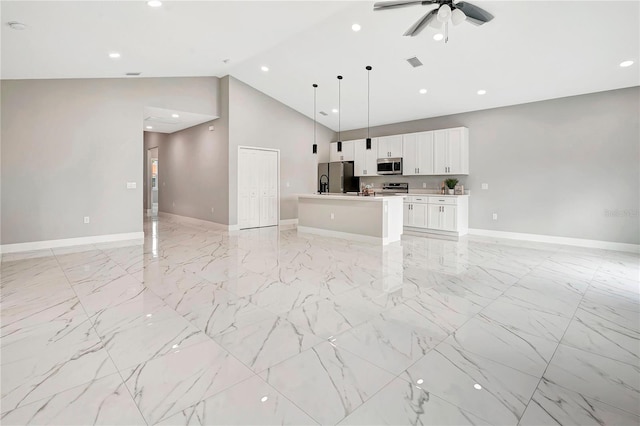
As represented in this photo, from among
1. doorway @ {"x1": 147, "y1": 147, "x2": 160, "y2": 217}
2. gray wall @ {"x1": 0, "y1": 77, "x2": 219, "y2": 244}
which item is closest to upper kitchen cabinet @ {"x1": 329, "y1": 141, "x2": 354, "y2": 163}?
gray wall @ {"x1": 0, "y1": 77, "x2": 219, "y2": 244}

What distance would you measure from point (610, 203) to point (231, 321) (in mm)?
6534

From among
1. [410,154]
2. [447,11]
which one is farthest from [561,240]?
[447,11]

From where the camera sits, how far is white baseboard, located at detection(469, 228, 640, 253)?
5.50 metres

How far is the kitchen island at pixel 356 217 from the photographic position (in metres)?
6.02

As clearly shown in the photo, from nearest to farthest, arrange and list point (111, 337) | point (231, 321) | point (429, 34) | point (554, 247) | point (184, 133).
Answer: point (111, 337) → point (231, 321) → point (429, 34) → point (554, 247) → point (184, 133)

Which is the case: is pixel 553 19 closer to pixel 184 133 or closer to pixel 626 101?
pixel 626 101

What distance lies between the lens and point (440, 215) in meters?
7.06

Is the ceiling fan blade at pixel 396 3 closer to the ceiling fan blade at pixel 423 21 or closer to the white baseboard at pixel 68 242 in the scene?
the ceiling fan blade at pixel 423 21

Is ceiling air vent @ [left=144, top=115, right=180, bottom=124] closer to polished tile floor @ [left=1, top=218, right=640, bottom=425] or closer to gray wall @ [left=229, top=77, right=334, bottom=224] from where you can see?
gray wall @ [left=229, top=77, right=334, bottom=224]

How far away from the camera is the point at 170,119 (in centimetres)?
785

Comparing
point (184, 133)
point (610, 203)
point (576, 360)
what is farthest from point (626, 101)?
point (184, 133)

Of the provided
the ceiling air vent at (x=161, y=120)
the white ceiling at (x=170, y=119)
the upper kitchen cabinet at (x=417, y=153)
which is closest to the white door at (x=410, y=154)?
the upper kitchen cabinet at (x=417, y=153)

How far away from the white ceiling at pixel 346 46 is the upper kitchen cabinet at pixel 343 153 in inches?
89.2

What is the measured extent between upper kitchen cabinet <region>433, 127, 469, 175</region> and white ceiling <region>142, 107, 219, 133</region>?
5281 mm
